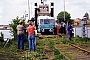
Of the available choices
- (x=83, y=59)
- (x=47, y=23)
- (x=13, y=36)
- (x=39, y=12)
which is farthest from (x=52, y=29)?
(x=83, y=59)

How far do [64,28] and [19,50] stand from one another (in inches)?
793

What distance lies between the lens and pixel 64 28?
3656cm

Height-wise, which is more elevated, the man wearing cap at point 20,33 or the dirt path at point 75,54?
the man wearing cap at point 20,33

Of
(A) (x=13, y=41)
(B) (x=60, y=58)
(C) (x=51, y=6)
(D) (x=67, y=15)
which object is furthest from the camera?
(D) (x=67, y=15)

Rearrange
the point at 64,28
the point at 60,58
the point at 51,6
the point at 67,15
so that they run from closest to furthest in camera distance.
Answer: the point at 60,58, the point at 64,28, the point at 51,6, the point at 67,15

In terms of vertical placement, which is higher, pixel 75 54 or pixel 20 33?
pixel 20 33

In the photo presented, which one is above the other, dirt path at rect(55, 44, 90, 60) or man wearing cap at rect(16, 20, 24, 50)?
man wearing cap at rect(16, 20, 24, 50)

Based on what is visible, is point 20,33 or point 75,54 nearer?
point 75,54

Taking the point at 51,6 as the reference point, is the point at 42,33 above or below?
below

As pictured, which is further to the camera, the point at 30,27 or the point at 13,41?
the point at 13,41

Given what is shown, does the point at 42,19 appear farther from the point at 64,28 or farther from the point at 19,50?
the point at 19,50

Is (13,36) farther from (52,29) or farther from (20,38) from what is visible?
(52,29)

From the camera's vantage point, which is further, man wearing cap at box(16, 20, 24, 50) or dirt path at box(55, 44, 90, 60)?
man wearing cap at box(16, 20, 24, 50)

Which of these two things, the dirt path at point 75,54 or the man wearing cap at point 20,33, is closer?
the dirt path at point 75,54
